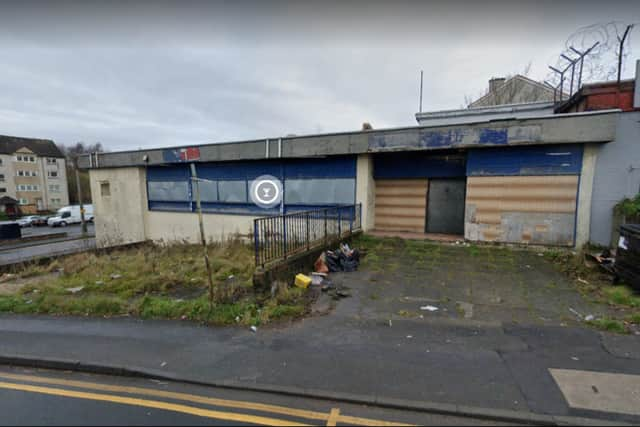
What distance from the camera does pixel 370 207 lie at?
460 inches

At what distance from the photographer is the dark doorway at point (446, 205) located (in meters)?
11.1

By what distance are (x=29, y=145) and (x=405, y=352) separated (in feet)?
235

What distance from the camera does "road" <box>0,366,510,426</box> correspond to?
8.84 feet

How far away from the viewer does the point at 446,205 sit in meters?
11.3

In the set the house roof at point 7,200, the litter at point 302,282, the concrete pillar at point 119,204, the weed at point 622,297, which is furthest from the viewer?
the house roof at point 7,200

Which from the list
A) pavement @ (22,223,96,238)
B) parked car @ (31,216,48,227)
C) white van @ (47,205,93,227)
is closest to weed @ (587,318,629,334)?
pavement @ (22,223,96,238)

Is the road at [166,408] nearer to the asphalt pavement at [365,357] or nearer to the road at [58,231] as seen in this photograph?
the asphalt pavement at [365,357]

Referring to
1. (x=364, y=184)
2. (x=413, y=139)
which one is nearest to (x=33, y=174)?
(x=364, y=184)

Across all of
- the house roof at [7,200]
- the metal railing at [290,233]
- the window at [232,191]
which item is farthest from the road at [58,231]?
the metal railing at [290,233]

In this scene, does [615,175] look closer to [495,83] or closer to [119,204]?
[495,83]

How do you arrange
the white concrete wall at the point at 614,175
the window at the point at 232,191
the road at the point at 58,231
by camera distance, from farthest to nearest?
1. the road at the point at 58,231
2. the window at the point at 232,191
3. the white concrete wall at the point at 614,175

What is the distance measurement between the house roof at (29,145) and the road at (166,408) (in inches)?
2602

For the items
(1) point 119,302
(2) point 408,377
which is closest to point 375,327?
(2) point 408,377

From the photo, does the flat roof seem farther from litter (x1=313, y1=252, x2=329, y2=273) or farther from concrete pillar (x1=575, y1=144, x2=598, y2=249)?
litter (x1=313, y1=252, x2=329, y2=273)
